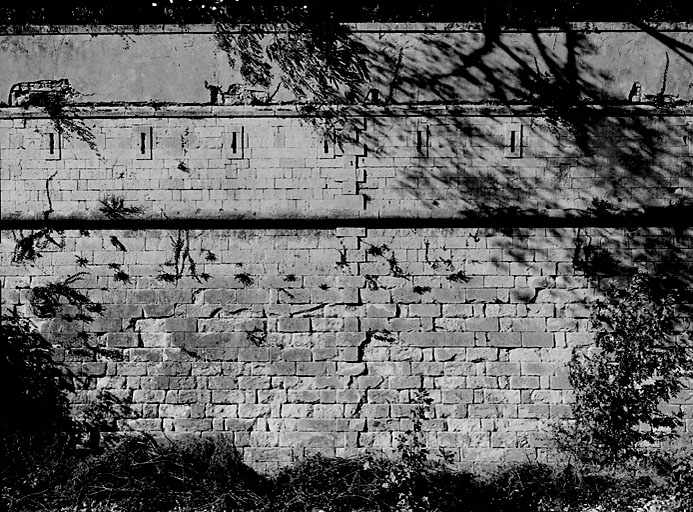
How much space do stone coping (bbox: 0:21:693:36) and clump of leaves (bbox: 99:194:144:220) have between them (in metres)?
2.01

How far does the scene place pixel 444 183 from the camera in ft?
22.4

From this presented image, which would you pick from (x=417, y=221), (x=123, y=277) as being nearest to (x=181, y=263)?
(x=123, y=277)

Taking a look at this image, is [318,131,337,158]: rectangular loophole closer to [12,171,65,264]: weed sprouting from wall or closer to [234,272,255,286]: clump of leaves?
[234,272,255,286]: clump of leaves

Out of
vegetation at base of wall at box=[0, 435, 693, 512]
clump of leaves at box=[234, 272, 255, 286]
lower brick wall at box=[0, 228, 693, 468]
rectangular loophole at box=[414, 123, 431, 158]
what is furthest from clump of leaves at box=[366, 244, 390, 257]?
vegetation at base of wall at box=[0, 435, 693, 512]

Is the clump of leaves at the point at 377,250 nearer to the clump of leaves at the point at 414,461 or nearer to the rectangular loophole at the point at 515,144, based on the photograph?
the clump of leaves at the point at 414,461

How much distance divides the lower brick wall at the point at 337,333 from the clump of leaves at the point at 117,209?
22cm

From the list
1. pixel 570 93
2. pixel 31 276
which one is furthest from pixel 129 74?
pixel 570 93

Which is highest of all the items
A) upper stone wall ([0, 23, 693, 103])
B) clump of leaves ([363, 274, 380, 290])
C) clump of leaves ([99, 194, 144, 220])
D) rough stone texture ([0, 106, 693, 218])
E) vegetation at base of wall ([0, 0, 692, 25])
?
vegetation at base of wall ([0, 0, 692, 25])

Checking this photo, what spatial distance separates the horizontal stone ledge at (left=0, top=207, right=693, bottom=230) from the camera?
6.75m

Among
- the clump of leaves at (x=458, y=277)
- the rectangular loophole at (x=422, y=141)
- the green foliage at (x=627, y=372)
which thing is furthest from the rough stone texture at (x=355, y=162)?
the green foliage at (x=627, y=372)

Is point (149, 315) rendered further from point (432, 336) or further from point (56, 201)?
point (432, 336)

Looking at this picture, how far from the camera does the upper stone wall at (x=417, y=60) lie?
6.85 m

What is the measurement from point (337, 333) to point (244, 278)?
126 centimetres

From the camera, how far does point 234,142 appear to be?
272 inches
